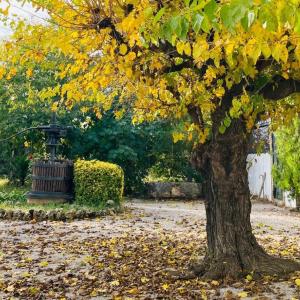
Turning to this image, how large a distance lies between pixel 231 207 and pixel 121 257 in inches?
74.3

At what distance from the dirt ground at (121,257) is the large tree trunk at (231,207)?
322mm

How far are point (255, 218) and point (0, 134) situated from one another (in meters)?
9.16

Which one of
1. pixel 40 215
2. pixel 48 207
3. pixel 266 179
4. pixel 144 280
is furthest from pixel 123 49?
pixel 266 179

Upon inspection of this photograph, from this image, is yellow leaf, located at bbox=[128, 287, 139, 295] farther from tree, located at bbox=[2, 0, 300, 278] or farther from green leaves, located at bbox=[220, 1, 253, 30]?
green leaves, located at bbox=[220, 1, 253, 30]

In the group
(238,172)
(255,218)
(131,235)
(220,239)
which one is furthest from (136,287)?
(255,218)

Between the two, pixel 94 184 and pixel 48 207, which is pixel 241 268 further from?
pixel 94 184

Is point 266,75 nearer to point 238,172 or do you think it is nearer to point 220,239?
point 238,172

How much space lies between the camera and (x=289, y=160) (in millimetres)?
12922

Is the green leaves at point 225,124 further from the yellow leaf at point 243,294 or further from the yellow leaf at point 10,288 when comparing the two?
the yellow leaf at point 10,288

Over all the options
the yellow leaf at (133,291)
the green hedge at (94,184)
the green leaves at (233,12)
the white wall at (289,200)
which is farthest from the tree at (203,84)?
the white wall at (289,200)

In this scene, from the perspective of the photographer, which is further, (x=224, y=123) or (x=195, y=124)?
(x=195, y=124)

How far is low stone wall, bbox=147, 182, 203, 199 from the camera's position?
17.4 meters

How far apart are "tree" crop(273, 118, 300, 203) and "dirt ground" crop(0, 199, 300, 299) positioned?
144 cm

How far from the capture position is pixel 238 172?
17.8 feet
